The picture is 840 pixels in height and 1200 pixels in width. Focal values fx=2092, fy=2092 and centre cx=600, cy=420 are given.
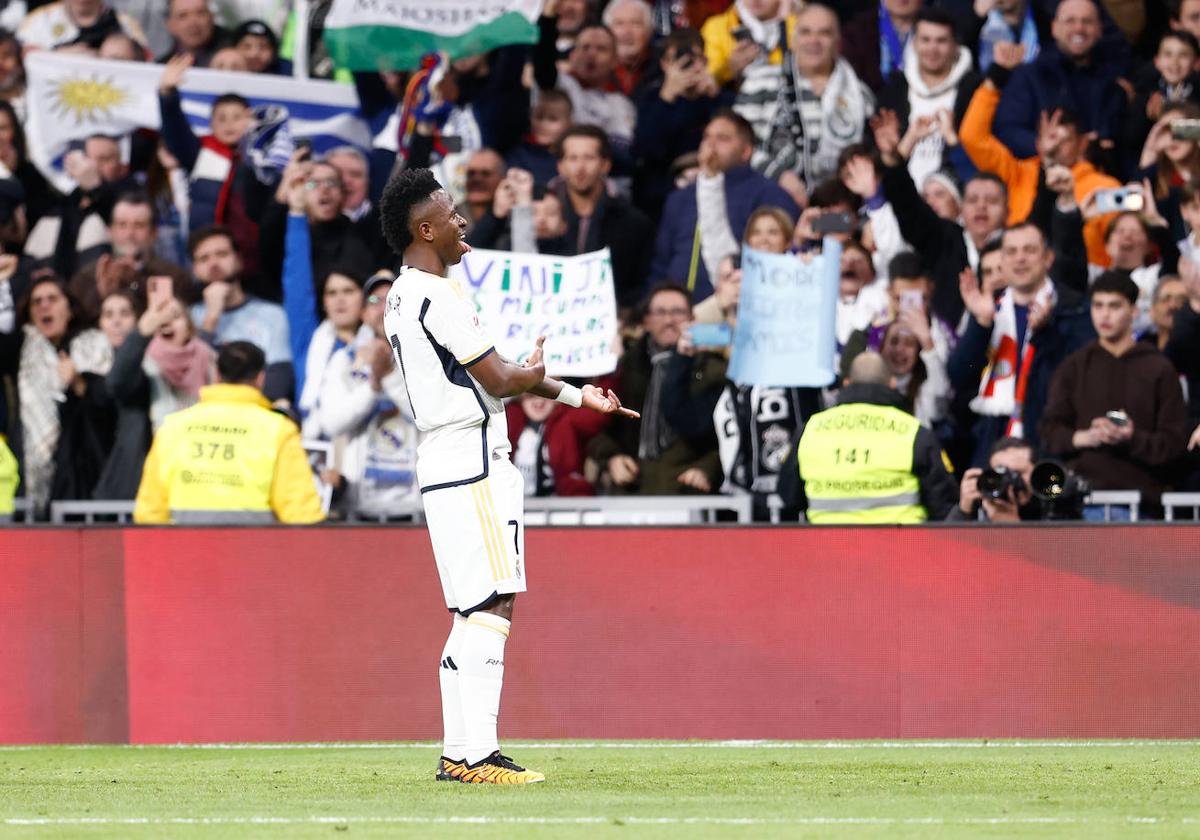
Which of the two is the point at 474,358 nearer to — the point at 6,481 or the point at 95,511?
the point at 95,511

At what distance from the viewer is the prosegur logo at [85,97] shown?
49.6ft

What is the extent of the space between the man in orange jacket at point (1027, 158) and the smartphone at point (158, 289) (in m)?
5.27

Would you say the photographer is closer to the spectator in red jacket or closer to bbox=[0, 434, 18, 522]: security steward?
the spectator in red jacket

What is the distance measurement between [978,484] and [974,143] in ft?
11.4

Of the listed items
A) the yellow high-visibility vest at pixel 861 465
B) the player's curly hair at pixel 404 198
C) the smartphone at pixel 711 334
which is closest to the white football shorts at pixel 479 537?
the player's curly hair at pixel 404 198

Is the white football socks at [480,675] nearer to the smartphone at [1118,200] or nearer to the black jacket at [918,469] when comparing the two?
the black jacket at [918,469]

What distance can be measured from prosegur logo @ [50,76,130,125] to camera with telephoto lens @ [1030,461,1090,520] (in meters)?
7.61

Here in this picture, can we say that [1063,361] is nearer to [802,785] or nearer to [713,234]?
[713,234]

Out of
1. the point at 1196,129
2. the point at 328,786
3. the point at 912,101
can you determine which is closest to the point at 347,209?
the point at 912,101

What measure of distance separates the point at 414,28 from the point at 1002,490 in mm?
5670

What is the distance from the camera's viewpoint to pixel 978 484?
36.3 feet

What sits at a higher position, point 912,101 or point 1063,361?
point 912,101

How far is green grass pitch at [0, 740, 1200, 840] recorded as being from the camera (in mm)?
6543

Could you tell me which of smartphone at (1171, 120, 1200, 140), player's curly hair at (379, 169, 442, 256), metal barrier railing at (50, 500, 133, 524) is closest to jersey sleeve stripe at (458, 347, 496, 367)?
player's curly hair at (379, 169, 442, 256)
